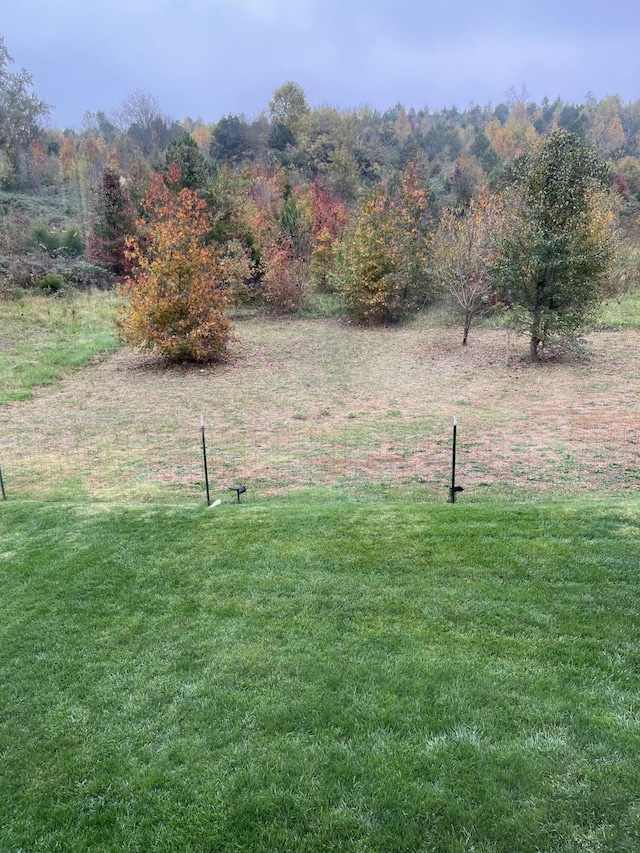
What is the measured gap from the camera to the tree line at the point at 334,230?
13.1 m

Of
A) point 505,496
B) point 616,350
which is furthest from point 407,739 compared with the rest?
point 616,350

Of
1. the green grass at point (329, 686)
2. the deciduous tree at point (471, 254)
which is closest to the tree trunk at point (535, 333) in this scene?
the deciduous tree at point (471, 254)

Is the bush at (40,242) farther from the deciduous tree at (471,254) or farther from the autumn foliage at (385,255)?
the deciduous tree at (471,254)

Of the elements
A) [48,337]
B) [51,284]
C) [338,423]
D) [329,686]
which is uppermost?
[51,284]

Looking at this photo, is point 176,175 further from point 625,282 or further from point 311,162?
point 311,162

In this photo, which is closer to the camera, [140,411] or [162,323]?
[140,411]

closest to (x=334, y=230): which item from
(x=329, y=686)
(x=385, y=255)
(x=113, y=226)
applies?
(x=385, y=255)

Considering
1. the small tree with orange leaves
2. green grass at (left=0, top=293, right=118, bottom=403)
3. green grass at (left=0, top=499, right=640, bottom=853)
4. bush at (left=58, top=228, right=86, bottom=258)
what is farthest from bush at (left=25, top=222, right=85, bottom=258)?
green grass at (left=0, top=499, right=640, bottom=853)

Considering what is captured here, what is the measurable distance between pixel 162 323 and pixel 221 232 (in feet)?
34.6

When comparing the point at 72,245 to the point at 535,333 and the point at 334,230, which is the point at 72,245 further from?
the point at 535,333

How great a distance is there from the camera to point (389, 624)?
334 centimetres

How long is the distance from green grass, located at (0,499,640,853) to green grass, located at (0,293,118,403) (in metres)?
9.40

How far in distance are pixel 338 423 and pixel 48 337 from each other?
11.2 meters

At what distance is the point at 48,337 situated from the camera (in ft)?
53.0
